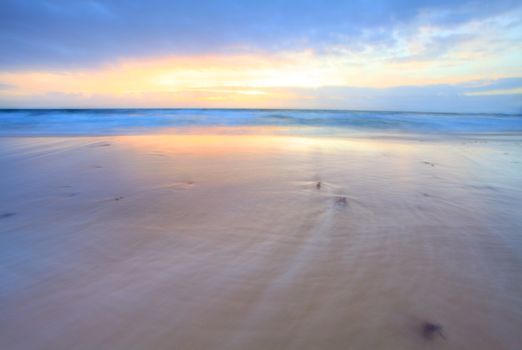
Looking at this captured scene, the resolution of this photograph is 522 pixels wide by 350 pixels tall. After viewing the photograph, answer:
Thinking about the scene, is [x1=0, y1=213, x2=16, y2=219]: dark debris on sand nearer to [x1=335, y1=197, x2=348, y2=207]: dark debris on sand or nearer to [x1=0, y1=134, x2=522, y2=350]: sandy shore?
[x1=0, y1=134, x2=522, y2=350]: sandy shore

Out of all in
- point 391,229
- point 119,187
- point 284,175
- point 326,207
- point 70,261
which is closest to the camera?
point 70,261

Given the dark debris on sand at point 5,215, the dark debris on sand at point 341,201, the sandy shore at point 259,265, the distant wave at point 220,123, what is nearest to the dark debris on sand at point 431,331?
the sandy shore at point 259,265

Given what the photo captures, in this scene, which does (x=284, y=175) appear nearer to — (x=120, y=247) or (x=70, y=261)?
(x=120, y=247)

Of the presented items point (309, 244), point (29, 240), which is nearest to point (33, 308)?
point (29, 240)

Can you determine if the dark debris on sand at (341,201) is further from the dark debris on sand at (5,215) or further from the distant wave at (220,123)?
the distant wave at (220,123)

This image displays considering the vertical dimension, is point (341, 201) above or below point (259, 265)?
above

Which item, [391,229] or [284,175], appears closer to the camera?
[391,229]

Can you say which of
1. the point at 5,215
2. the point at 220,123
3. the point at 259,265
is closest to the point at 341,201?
the point at 259,265

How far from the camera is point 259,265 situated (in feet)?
4.57

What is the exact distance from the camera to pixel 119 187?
2.62 m

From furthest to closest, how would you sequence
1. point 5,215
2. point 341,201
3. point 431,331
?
point 341,201 < point 5,215 < point 431,331

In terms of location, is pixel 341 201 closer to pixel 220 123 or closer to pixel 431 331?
pixel 431 331

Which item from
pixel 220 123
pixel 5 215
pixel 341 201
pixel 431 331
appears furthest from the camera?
pixel 220 123

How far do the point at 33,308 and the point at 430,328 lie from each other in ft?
5.62
